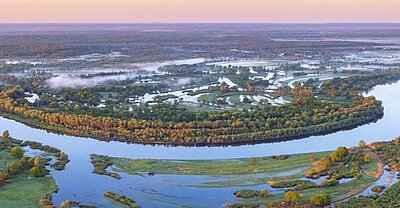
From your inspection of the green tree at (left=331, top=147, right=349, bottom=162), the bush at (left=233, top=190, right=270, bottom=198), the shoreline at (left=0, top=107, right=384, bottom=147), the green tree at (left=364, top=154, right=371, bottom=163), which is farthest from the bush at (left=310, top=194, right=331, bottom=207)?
the shoreline at (left=0, top=107, right=384, bottom=147)

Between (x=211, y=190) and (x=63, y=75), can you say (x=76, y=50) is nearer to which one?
(x=63, y=75)

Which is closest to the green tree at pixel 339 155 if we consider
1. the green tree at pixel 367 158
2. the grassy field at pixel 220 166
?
the green tree at pixel 367 158

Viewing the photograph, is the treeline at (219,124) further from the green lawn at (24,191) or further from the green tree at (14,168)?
the green lawn at (24,191)

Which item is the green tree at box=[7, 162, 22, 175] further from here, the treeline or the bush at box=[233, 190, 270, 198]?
the bush at box=[233, 190, 270, 198]

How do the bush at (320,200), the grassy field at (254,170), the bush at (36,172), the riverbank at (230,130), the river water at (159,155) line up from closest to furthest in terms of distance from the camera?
1. the bush at (320,200)
2. the river water at (159,155)
3. the grassy field at (254,170)
4. the bush at (36,172)
5. the riverbank at (230,130)

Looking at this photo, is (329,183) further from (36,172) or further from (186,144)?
(36,172)

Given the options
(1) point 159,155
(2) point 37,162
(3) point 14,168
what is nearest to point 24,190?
(3) point 14,168
